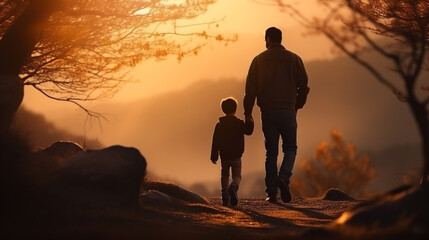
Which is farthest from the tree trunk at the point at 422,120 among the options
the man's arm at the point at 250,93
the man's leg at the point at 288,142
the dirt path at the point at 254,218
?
the man's arm at the point at 250,93

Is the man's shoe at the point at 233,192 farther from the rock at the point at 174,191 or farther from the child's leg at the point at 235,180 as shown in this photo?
the rock at the point at 174,191

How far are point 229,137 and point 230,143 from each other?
0.36 feet

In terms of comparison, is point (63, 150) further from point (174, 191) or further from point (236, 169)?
point (236, 169)

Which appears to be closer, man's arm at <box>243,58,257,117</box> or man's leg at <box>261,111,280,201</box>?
man's leg at <box>261,111,280,201</box>

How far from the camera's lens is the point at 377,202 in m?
8.13

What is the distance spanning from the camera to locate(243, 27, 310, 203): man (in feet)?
47.5

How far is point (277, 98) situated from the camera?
14.5 m

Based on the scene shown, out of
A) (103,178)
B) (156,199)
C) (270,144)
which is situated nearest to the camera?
(103,178)

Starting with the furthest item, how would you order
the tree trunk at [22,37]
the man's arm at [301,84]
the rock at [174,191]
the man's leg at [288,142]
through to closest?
the rock at [174,191]
the man's arm at [301,84]
the man's leg at [288,142]
the tree trunk at [22,37]

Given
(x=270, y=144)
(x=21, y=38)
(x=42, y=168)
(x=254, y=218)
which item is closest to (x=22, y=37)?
(x=21, y=38)

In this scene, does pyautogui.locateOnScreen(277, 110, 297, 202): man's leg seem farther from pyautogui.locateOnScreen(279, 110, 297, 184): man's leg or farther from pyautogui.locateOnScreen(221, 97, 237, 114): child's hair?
pyautogui.locateOnScreen(221, 97, 237, 114): child's hair

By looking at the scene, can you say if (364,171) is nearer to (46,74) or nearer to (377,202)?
(46,74)

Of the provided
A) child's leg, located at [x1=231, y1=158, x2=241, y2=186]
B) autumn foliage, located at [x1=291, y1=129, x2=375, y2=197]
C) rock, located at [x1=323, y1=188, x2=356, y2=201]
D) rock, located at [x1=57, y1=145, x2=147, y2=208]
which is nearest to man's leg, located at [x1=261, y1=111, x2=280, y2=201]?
child's leg, located at [x1=231, y1=158, x2=241, y2=186]

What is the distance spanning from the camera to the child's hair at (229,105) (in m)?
15.1
